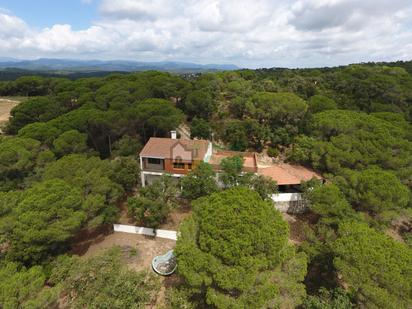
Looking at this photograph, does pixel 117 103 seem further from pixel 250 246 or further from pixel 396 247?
pixel 396 247

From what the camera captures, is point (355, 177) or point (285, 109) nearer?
point (355, 177)

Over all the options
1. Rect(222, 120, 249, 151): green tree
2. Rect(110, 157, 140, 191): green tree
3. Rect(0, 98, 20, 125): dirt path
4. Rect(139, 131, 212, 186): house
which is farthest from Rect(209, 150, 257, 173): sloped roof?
Rect(0, 98, 20, 125): dirt path

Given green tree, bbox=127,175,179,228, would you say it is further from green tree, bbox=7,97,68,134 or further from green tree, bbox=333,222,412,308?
green tree, bbox=7,97,68,134

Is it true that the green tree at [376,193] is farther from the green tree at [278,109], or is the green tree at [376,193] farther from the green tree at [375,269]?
the green tree at [278,109]

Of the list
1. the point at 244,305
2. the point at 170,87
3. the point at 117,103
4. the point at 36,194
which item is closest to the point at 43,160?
the point at 36,194

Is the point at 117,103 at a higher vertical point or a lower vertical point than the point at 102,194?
higher

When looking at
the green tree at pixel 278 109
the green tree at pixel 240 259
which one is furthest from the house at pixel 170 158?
the green tree at pixel 278 109

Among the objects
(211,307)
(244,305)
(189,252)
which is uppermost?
(189,252)
